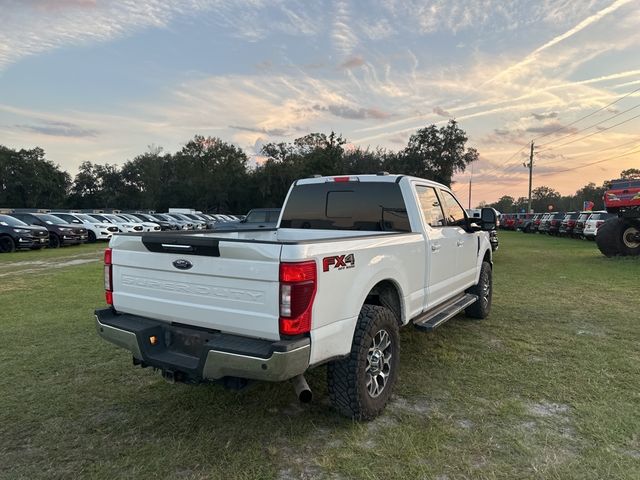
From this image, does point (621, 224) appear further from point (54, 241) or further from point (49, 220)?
point (49, 220)

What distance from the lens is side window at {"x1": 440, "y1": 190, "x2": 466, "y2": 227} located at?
5.56 meters

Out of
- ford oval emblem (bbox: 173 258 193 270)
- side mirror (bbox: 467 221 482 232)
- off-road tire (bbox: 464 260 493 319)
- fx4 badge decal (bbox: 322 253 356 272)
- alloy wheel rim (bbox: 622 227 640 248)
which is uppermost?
side mirror (bbox: 467 221 482 232)

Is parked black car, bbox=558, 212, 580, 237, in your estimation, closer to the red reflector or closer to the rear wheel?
the rear wheel

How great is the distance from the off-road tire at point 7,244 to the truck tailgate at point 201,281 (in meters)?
16.7

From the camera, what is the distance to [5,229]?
17094 millimetres

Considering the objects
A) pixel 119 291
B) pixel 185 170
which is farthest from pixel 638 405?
pixel 185 170

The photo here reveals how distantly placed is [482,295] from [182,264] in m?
4.78

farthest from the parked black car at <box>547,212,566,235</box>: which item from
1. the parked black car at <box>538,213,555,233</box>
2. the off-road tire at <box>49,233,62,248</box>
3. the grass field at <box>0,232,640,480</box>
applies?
the off-road tire at <box>49,233,62,248</box>

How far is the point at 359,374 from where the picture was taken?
130 inches

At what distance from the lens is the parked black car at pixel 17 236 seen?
17.1 meters

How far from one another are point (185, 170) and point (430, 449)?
7348cm

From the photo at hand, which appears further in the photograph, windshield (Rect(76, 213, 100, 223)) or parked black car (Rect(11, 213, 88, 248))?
windshield (Rect(76, 213, 100, 223))

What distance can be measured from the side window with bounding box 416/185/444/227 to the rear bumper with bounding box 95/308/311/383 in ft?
8.31

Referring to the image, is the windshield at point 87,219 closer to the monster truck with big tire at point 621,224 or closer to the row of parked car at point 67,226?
the row of parked car at point 67,226
